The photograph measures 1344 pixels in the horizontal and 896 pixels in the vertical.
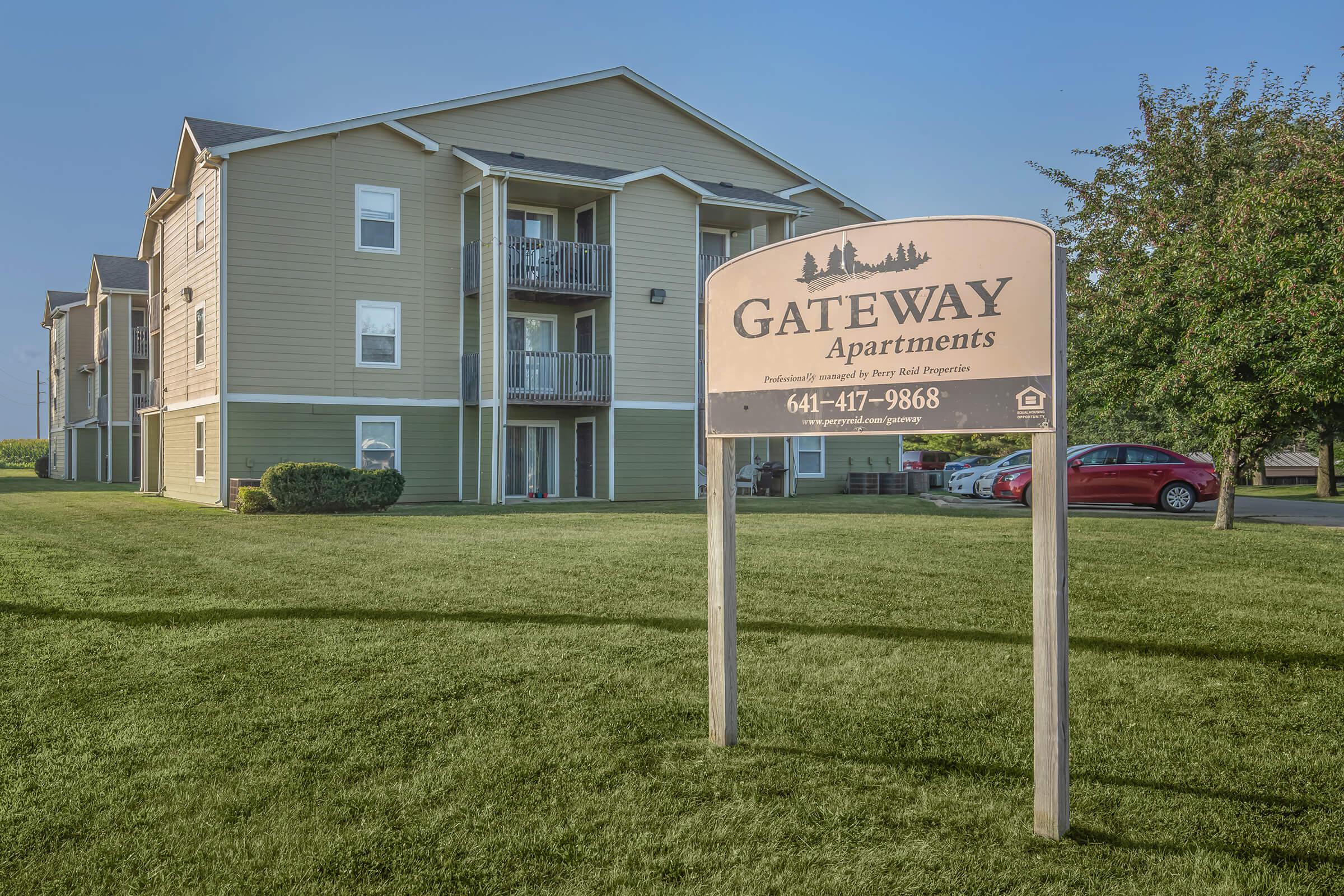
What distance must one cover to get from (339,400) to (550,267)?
5.66 m

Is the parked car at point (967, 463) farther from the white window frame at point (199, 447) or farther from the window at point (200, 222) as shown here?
the window at point (200, 222)

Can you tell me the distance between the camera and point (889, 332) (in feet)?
14.9

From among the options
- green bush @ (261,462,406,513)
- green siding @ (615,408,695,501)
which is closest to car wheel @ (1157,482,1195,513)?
green siding @ (615,408,695,501)

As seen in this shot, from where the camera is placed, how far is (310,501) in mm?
19531

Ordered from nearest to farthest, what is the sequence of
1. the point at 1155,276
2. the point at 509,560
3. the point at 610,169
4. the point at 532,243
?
1. the point at 509,560
2. the point at 1155,276
3. the point at 532,243
4. the point at 610,169

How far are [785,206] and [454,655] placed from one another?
70.5 ft

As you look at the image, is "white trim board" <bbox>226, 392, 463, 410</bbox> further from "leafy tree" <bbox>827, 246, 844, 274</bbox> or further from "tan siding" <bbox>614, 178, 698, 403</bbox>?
"leafy tree" <bbox>827, 246, 844, 274</bbox>

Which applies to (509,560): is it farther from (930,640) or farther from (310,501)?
(310,501)

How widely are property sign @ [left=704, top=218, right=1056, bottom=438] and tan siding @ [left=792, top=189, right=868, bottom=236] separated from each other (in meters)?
24.4

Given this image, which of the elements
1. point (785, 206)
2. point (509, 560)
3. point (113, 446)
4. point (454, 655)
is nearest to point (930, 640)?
point (454, 655)

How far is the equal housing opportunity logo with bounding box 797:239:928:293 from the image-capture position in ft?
14.8

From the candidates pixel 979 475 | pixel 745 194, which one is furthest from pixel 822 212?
pixel 979 475

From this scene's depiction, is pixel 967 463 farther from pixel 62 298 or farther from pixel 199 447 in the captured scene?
pixel 62 298

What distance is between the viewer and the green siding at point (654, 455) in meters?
24.6
